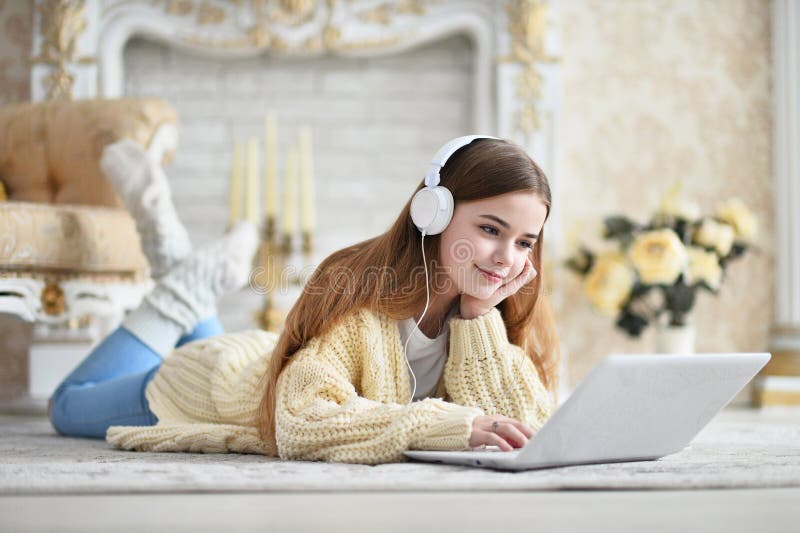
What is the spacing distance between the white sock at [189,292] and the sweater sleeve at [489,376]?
2.44 feet

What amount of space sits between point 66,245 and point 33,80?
141 cm

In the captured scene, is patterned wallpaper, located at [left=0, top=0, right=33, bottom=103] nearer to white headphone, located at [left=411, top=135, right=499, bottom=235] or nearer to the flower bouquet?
the flower bouquet

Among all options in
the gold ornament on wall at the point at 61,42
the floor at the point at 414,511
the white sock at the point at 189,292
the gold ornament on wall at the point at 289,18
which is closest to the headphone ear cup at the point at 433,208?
the floor at the point at 414,511

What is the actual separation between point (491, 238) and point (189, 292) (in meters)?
0.86

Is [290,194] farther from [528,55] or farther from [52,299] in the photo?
[52,299]

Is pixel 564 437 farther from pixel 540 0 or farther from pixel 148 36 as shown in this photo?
pixel 148 36

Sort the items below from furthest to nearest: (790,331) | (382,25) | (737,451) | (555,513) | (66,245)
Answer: (382,25) → (790,331) → (66,245) → (737,451) → (555,513)

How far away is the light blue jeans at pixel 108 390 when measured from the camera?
5.43ft

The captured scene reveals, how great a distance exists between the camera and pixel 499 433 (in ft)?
3.67

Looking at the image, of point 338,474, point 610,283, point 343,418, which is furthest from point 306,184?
point 338,474

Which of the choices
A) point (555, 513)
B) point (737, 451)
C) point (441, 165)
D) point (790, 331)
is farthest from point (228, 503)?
point (790, 331)

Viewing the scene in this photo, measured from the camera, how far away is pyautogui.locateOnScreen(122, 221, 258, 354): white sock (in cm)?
188

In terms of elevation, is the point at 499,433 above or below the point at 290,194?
below

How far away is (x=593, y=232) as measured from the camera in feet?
11.2
